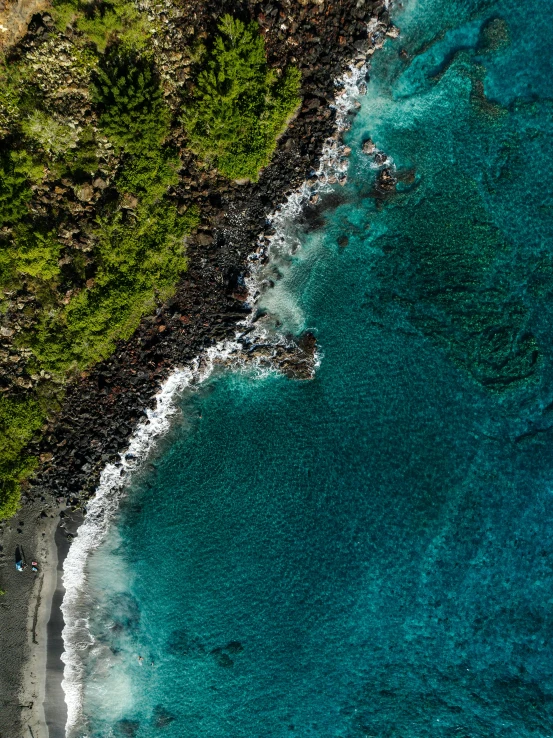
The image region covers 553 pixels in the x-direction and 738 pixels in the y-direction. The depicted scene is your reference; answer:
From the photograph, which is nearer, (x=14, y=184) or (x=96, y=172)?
(x=14, y=184)

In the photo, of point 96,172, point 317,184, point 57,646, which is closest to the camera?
point 96,172

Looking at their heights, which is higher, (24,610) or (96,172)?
(96,172)

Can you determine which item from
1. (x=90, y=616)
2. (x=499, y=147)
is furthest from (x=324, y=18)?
(x=90, y=616)

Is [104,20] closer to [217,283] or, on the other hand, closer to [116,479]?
[217,283]

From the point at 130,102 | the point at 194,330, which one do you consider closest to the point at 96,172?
the point at 130,102

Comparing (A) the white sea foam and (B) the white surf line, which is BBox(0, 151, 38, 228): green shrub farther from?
(B) the white surf line

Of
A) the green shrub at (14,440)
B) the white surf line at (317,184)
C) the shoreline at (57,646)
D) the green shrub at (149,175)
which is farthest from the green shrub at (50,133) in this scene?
the shoreline at (57,646)

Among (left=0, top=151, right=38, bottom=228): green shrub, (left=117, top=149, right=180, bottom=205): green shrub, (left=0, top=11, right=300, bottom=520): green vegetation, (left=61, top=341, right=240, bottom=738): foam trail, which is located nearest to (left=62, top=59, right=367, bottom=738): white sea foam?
(left=61, top=341, right=240, bottom=738): foam trail
